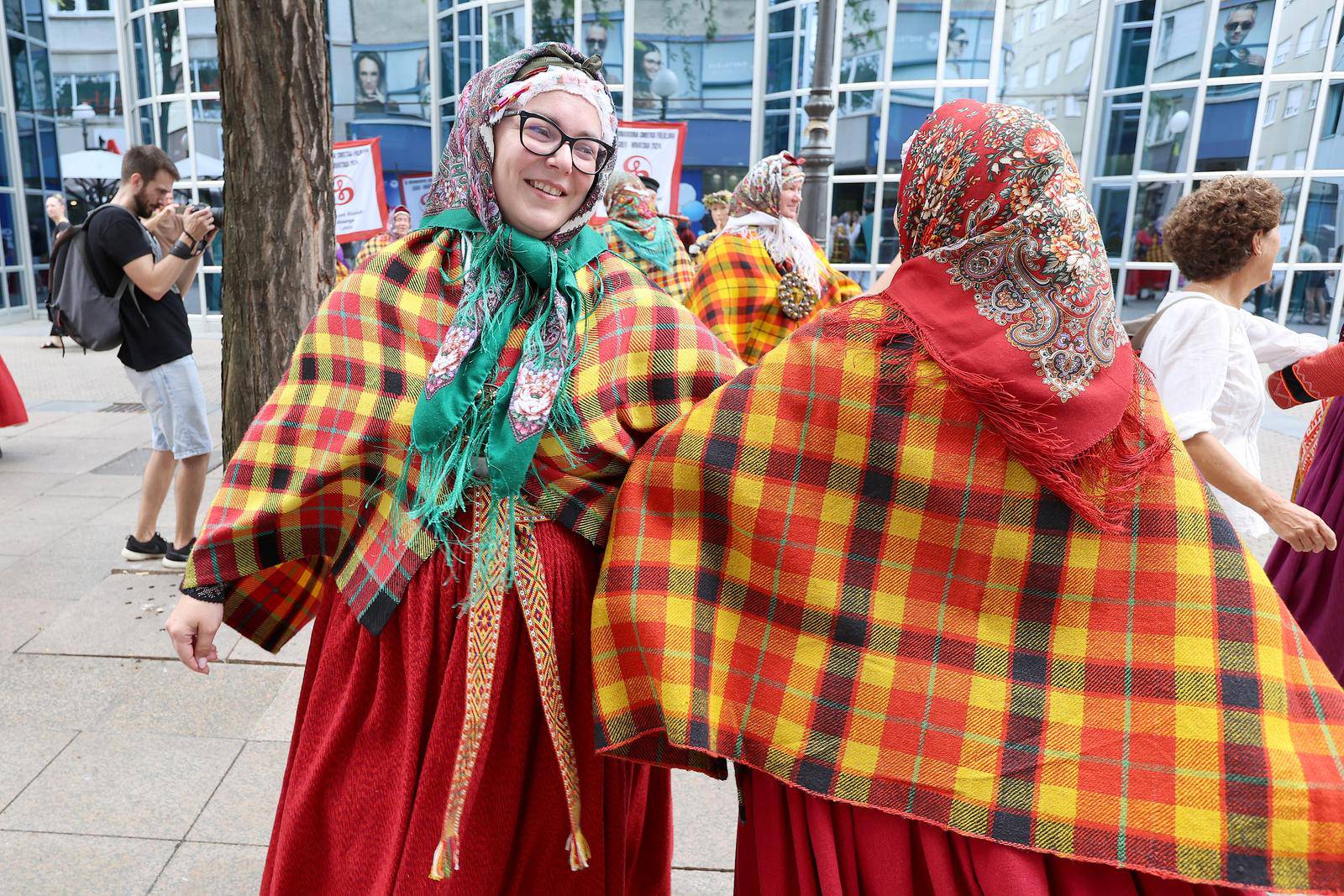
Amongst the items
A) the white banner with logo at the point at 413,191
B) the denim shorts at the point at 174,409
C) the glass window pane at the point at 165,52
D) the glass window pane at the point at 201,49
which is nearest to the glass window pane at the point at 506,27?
the glass window pane at the point at 201,49

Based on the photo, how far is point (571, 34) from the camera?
15297 mm

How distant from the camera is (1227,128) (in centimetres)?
1357

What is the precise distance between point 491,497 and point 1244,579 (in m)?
1.26

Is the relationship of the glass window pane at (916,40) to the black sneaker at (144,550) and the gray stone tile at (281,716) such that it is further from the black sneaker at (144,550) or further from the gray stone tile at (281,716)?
the gray stone tile at (281,716)

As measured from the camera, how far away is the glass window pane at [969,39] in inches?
555

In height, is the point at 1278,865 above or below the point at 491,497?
below

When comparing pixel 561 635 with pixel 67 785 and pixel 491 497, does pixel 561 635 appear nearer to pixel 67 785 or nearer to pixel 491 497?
pixel 491 497

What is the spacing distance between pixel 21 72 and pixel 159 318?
16.4 meters

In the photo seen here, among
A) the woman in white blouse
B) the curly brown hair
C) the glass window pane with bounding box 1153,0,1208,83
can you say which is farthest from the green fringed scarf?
the glass window pane with bounding box 1153,0,1208,83

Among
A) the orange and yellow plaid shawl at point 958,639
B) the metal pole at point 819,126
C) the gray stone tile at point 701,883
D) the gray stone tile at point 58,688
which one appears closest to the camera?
the orange and yellow plaid shawl at point 958,639

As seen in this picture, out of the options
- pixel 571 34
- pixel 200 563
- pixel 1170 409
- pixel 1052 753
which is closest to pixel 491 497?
pixel 200 563

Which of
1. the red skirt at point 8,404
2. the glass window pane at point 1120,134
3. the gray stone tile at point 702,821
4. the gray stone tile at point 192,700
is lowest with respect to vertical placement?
the gray stone tile at point 702,821

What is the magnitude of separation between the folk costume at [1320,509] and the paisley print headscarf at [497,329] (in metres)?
2.47

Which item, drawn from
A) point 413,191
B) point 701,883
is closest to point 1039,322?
point 701,883
